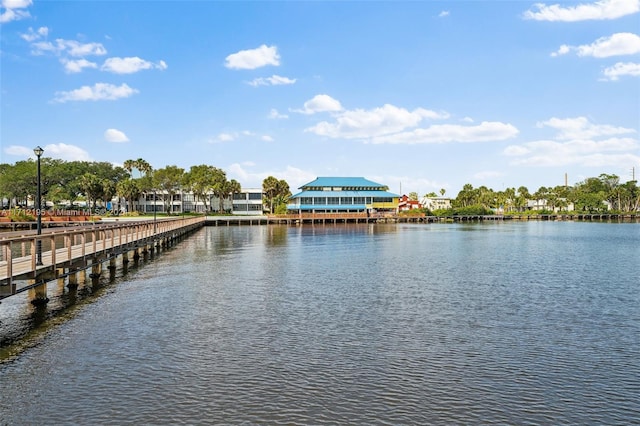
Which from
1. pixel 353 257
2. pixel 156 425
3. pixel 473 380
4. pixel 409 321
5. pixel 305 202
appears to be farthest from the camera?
pixel 305 202

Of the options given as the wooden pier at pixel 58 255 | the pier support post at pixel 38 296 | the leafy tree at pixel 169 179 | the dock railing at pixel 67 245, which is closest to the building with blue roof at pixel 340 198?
the leafy tree at pixel 169 179

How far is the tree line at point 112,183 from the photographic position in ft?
457

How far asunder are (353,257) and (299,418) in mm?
35769

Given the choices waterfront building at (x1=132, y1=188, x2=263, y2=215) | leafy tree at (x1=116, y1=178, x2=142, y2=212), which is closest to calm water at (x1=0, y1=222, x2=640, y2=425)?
leafy tree at (x1=116, y1=178, x2=142, y2=212)

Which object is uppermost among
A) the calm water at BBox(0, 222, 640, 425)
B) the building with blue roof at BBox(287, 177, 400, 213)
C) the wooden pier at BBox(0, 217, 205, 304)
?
the building with blue roof at BBox(287, 177, 400, 213)

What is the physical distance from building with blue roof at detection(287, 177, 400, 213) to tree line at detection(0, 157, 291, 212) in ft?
69.3

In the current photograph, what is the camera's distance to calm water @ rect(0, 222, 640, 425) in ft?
40.9

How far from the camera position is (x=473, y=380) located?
1440cm

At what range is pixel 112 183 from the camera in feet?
486

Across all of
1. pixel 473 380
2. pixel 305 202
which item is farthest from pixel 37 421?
pixel 305 202

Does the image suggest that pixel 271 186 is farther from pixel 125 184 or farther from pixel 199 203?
pixel 125 184

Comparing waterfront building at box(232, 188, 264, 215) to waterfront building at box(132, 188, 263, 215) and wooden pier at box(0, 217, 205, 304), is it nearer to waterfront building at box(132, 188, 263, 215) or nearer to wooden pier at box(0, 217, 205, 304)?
waterfront building at box(132, 188, 263, 215)

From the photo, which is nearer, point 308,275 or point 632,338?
point 632,338

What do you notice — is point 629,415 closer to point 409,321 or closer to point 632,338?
point 632,338
